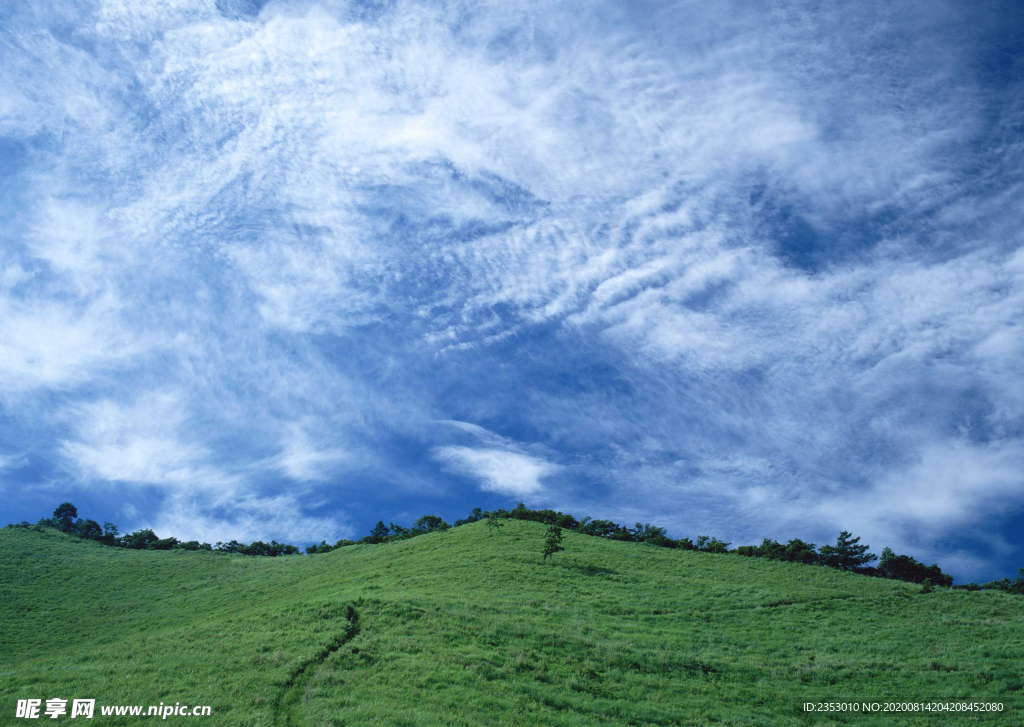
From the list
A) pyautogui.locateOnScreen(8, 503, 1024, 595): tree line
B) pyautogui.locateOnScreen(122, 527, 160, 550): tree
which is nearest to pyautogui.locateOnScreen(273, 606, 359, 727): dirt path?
pyautogui.locateOnScreen(8, 503, 1024, 595): tree line

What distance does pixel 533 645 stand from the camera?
1177 inches

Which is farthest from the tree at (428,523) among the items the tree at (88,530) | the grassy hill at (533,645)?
the tree at (88,530)

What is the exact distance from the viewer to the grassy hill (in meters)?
23.0

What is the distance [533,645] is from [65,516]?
12325cm

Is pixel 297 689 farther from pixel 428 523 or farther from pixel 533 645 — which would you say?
pixel 428 523

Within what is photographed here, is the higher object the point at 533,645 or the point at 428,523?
the point at 428,523

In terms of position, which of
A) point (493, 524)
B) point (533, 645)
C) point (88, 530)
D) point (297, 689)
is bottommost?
point (297, 689)

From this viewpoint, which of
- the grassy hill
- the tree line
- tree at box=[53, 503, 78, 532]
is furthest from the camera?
tree at box=[53, 503, 78, 532]

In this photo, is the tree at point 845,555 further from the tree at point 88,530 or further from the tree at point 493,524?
the tree at point 88,530

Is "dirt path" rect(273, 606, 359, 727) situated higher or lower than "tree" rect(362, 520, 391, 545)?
lower

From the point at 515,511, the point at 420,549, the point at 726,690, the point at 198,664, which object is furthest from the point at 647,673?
the point at 515,511

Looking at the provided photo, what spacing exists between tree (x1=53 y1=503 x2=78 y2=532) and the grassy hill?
61889mm

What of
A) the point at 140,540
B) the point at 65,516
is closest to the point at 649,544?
the point at 140,540

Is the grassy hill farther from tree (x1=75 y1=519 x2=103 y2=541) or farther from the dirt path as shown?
tree (x1=75 y1=519 x2=103 y2=541)
